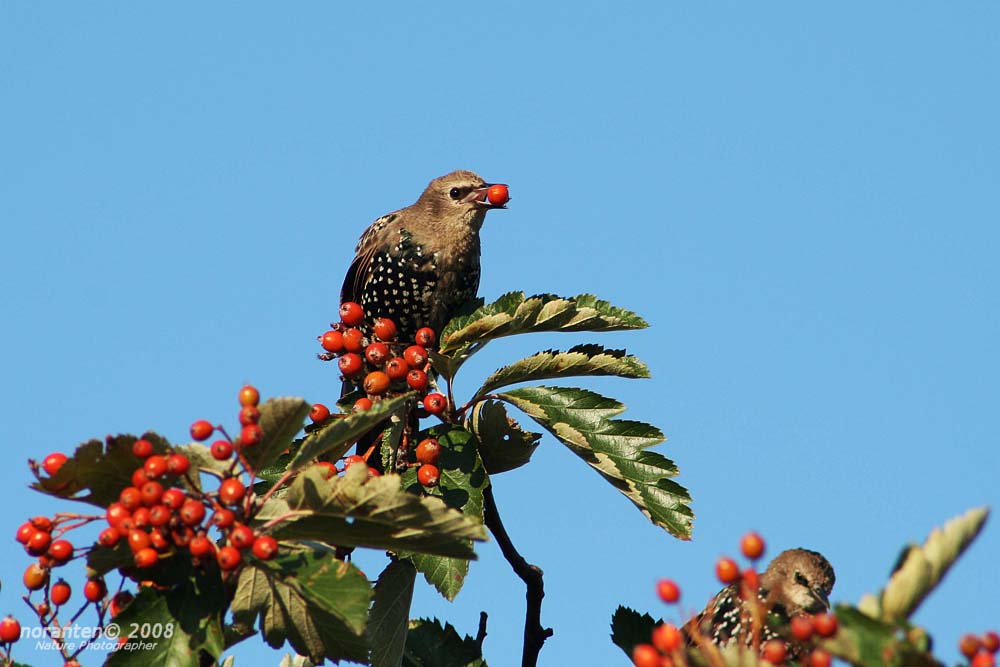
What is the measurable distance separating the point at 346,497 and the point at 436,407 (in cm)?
151

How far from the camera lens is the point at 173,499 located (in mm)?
4098

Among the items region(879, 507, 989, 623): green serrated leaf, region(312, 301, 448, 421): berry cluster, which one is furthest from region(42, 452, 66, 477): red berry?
region(879, 507, 989, 623): green serrated leaf

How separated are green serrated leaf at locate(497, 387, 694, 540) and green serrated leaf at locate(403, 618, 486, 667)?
0.92 m

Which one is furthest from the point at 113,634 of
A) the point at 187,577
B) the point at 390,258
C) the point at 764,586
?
the point at 390,258

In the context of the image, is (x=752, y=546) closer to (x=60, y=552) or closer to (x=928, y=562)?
(x=928, y=562)

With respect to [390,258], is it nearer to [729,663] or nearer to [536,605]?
[536,605]

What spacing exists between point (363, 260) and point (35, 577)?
4398 mm

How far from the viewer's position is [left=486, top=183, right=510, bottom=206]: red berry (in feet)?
26.7

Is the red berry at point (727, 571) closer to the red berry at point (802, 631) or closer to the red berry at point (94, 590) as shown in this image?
the red berry at point (802, 631)

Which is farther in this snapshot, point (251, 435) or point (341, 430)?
point (341, 430)

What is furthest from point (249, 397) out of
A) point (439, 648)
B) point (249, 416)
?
point (439, 648)

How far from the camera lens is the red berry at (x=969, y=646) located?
292 cm

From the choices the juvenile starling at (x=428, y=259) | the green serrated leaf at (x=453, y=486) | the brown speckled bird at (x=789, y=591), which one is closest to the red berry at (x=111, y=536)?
the green serrated leaf at (x=453, y=486)

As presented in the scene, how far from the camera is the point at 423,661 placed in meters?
5.80
